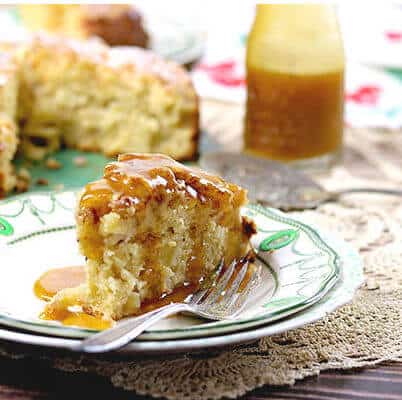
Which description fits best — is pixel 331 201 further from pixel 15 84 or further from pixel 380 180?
pixel 15 84

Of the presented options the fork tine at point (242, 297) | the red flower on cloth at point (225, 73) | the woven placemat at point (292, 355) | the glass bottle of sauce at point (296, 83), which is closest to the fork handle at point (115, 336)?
the woven placemat at point (292, 355)

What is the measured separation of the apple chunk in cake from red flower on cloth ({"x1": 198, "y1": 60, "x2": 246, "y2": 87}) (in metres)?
2.49

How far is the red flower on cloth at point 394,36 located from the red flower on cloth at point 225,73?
0.94 meters

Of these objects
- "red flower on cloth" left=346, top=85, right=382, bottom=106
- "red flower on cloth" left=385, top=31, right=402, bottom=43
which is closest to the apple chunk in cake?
"red flower on cloth" left=346, top=85, right=382, bottom=106

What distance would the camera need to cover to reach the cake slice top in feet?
6.98

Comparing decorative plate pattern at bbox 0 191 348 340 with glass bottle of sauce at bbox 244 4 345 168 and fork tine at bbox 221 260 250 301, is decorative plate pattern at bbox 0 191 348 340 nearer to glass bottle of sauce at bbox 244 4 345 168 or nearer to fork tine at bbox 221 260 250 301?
fork tine at bbox 221 260 250 301

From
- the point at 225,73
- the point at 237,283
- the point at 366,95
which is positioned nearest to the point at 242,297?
the point at 237,283

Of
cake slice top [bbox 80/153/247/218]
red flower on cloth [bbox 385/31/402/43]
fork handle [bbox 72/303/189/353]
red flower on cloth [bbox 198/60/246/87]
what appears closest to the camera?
fork handle [bbox 72/303/189/353]

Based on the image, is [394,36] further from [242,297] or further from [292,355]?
[292,355]

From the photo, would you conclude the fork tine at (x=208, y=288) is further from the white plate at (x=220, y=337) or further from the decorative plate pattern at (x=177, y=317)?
the white plate at (x=220, y=337)

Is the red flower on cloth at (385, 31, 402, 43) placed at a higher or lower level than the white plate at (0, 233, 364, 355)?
lower

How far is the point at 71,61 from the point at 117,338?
2.43 meters

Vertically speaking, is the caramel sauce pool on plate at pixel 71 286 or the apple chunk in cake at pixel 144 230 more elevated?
the apple chunk in cake at pixel 144 230

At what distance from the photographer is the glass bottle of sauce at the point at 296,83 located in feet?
12.2
